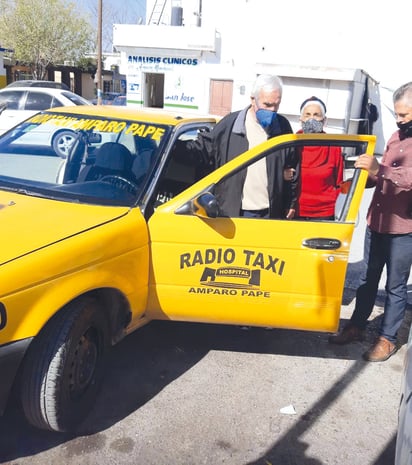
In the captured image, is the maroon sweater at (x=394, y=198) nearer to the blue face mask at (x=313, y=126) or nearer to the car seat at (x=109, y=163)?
the blue face mask at (x=313, y=126)

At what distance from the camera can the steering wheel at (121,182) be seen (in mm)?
3254

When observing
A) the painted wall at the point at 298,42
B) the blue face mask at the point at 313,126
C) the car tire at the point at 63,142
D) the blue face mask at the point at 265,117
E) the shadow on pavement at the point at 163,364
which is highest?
the painted wall at the point at 298,42

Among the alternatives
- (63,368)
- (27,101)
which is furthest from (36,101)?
(63,368)

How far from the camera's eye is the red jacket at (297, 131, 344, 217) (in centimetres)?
395

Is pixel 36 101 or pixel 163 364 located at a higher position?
pixel 36 101

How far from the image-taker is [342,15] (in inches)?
795

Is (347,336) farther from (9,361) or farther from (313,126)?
(9,361)

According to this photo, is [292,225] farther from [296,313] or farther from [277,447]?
[277,447]

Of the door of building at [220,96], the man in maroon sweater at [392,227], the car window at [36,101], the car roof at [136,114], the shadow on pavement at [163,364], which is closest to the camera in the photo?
the shadow on pavement at [163,364]

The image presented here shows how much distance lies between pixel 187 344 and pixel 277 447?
1240mm

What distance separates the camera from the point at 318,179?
13.1 ft

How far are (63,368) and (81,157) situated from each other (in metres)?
1.67

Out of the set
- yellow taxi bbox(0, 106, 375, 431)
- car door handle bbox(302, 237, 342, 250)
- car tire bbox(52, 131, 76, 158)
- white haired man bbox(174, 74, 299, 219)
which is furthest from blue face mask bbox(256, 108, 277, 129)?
car tire bbox(52, 131, 76, 158)

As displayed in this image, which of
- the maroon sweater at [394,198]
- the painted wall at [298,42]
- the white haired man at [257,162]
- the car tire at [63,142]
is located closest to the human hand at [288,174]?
the white haired man at [257,162]
